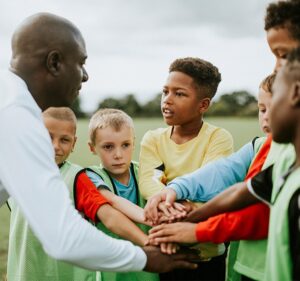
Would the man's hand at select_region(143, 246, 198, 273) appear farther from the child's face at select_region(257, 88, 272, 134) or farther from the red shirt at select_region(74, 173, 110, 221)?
the child's face at select_region(257, 88, 272, 134)

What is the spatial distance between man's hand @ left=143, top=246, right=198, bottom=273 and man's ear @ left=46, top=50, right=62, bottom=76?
3.50ft

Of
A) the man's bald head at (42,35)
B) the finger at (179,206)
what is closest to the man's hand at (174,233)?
the finger at (179,206)

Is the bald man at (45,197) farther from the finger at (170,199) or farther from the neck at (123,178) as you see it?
the neck at (123,178)

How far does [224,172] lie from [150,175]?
0.56 meters

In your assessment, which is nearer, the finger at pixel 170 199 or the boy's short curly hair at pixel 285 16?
the boy's short curly hair at pixel 285 16

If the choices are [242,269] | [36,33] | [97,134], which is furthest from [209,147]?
[36,33]

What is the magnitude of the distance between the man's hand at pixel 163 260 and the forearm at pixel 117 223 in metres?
0.31

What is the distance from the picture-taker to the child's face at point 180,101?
367cm

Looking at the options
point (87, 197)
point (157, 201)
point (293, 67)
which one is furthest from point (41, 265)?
point (293, 67)

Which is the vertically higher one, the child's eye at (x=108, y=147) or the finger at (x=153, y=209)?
the child's eye at (x=108, y=147)

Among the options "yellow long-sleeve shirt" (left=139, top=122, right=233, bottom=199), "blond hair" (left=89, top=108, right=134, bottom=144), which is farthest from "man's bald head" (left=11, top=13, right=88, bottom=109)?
"yellow long-sleeve shirt" (left=139, top=122, right=233, bottom=199)

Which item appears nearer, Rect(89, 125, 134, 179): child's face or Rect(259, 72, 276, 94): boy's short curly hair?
Rect(259, 72, 276, 94): boy's short curly hair

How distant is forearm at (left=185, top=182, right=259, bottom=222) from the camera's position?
8.55ft

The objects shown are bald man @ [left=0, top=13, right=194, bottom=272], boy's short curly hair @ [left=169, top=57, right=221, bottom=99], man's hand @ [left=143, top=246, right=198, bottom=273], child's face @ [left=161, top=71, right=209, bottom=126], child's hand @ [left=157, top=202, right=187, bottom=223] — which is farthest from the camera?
boy's short curly hair @ [left=169, top=57, right=221, bottom=99]
